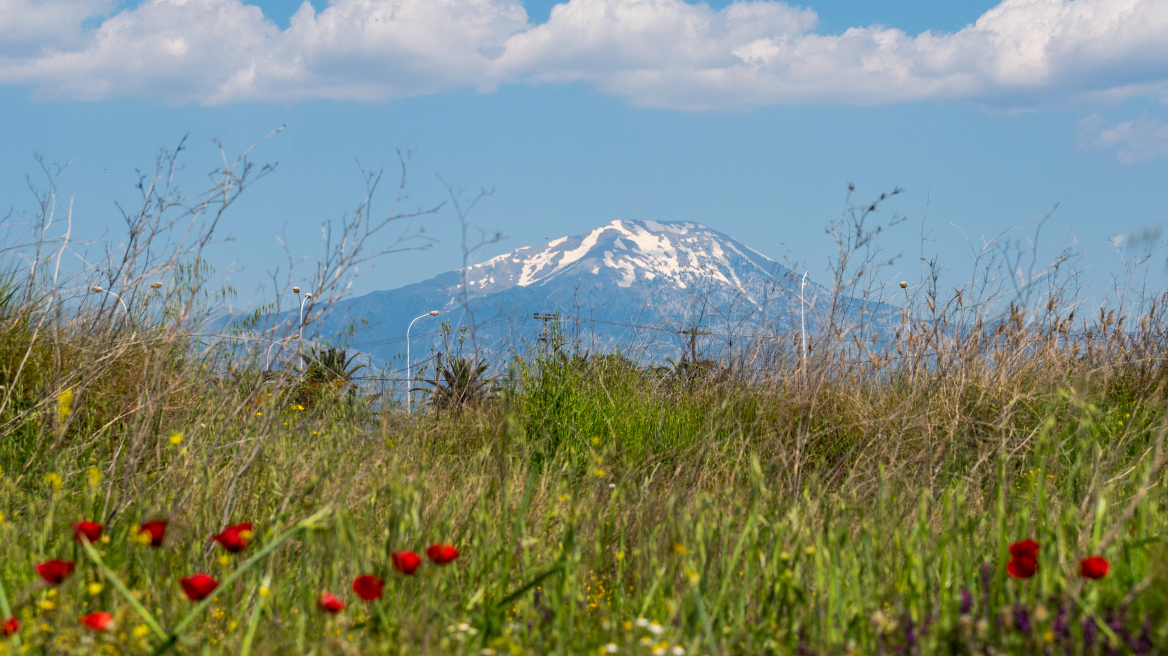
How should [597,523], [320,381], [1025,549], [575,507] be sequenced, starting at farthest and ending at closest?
1. [320,381]
2. [575,507]
3. [597,523]
4. [1025,549]

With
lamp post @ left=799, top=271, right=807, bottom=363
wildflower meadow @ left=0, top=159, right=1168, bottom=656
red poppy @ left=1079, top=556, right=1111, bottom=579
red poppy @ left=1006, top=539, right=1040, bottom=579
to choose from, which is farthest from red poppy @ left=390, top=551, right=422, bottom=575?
lamp post @ left=799, top=271, right=807, bottom=363

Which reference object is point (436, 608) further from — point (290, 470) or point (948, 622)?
point (290, 470)

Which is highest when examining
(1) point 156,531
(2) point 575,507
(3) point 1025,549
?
(1) point 156,531

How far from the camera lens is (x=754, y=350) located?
6359 millimetres

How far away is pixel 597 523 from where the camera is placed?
3.17 meters

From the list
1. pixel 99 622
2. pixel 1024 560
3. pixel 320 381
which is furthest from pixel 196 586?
pixel 320 381

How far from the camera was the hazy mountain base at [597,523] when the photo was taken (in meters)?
2.07

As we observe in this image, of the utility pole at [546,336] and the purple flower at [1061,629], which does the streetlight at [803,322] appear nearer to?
the utility pole at [546,336]

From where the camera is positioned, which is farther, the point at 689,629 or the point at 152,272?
the point at 152,272

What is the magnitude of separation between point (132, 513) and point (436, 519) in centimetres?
102

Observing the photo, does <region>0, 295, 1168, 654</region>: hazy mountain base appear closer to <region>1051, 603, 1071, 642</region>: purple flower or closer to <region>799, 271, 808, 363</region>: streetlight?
<region>1051, 603, 1071, 642</region>: purple flower

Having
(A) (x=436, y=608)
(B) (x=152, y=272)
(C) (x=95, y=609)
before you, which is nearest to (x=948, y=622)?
(A) (x=436, y=608)

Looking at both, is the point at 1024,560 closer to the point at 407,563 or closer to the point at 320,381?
the point at 407,563

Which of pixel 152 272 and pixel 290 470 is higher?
Answer: pixel 152 272
